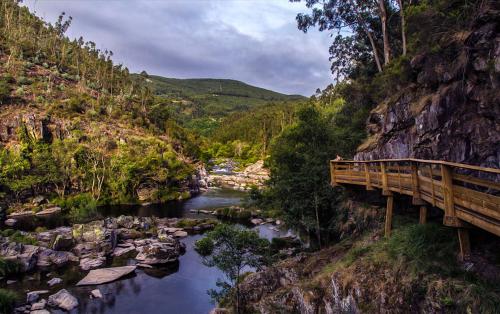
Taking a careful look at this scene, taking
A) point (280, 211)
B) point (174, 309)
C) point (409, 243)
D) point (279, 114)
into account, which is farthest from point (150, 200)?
point (279, 114)

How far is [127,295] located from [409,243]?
68.8 ft

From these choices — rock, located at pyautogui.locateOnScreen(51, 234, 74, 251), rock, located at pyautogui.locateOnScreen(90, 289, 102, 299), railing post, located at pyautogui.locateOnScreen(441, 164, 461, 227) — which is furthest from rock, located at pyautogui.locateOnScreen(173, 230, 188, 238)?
railing post, located at pyautogui.locateOnScreen(441, 164, 461, 227)

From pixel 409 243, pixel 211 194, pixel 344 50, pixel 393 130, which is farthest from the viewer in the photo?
pixel 211 194

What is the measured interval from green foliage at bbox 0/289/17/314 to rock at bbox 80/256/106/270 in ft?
25.4

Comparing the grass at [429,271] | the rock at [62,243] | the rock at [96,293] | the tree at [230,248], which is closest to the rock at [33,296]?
the rock at [96,293]

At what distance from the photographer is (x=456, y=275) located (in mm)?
9852

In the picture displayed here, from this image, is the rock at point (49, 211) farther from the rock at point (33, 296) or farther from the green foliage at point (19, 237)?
the rock at point (33, 296)

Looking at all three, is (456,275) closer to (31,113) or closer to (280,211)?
(280,211)

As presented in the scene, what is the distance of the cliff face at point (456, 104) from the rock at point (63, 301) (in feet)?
73.5

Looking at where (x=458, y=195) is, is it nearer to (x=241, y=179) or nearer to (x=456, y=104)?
(x=456, y=104)

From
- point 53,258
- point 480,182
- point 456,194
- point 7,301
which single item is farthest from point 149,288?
point 480,182

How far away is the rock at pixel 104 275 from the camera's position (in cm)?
2761

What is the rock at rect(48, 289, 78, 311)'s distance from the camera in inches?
921

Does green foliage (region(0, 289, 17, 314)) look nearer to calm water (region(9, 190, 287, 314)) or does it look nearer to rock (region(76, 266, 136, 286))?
calm water (region(9, 190, 287, 314))
